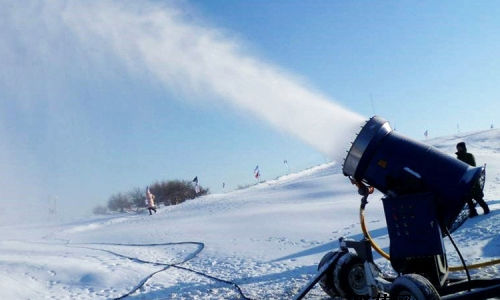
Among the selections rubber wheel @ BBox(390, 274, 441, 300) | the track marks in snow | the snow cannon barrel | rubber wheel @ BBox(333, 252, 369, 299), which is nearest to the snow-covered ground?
the track marks in snow

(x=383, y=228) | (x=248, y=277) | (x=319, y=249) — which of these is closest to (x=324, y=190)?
(x=383, y=228)

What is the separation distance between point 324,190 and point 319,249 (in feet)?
41.2

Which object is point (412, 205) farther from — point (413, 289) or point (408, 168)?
point (413, 289)

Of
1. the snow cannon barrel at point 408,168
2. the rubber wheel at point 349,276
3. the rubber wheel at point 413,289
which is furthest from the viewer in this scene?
the rubber wheel at point 349,276

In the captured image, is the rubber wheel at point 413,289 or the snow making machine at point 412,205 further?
the snow making machine at point 412,205

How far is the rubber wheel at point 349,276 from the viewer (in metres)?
5.61

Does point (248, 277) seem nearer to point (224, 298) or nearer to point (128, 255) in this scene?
point (224, 298)

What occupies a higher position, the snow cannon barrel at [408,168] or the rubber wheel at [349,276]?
the snow cannon barrel at [408,168]

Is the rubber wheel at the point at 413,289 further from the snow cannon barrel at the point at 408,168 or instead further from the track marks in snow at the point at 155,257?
the track marks in snow at the point at 155,257

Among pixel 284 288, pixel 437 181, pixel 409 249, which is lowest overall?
pixel 284 288

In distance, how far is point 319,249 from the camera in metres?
9.70

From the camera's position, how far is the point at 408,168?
5062mm

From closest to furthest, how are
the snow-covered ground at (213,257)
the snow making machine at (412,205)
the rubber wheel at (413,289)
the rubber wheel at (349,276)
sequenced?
the rubber wheel at (413,289) < the snow making machine at (412,205) < the rubber wheel at (349,276) < the snow-covered ground at (213,257)

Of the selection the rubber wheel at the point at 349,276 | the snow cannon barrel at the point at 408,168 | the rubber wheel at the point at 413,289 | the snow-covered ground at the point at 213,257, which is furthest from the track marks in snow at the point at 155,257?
the snow cannon barrel at the point at 408,168
